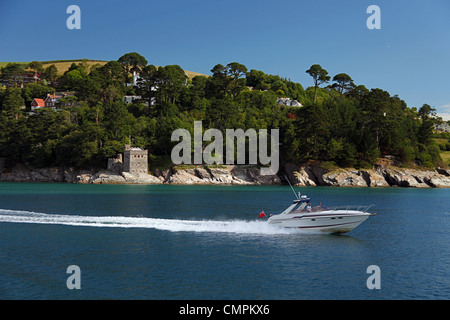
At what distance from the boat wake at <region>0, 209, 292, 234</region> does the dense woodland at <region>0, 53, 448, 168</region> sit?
2246 inches

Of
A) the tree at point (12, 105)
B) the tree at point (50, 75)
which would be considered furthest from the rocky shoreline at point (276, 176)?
the tree at point (50, 75)

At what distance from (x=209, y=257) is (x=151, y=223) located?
452 inches

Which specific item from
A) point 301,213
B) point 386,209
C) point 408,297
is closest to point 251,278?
point 408,297

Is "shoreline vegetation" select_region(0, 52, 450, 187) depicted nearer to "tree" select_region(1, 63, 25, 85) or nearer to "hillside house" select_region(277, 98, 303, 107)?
"hillside house" select_region(277, 98, 303, 107)

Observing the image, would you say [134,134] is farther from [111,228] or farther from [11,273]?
[11,273]

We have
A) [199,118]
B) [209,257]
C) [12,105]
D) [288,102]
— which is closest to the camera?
[209,257]

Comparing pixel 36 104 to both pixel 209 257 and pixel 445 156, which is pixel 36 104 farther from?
pixel 445 156

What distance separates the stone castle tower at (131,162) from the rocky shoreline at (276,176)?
50.0 inches

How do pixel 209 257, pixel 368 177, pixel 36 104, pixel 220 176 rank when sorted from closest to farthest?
1. pixel 209 257
2. pixel 368 177
3. pixel 220 176
4. pixel 36 104

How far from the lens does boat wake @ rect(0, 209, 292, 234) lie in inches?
1169

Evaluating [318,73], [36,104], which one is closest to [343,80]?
[318,73]

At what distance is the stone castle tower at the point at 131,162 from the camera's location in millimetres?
88438

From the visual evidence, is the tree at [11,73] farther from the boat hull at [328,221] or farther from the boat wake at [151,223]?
the boat hull at [328,221]

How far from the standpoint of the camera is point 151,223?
105 ft
